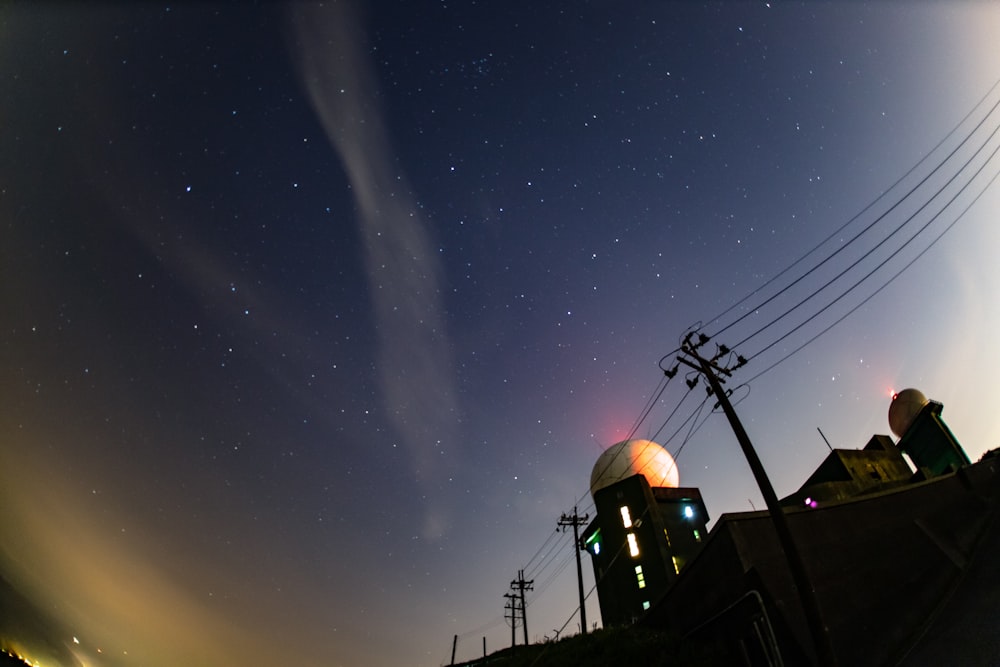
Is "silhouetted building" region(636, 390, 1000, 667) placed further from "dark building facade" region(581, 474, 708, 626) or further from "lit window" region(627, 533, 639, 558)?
"lit window" region(627, 533, 639, 558)

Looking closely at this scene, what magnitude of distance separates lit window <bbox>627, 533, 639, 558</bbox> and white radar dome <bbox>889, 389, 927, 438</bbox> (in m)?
22.0

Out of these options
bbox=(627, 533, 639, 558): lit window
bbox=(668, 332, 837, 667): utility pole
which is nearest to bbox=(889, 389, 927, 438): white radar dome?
bbox=(627, 533, 639, 558): lit window

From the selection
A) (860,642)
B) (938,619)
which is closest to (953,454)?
(938,619)

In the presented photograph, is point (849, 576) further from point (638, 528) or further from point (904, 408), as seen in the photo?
point (904, 408)

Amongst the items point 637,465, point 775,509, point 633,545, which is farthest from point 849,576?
point 637,465

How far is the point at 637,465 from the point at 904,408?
21.2 meters

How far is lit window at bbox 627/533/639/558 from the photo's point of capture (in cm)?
3566

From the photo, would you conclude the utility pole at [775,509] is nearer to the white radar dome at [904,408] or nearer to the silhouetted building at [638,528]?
the silhouetted building at [638,528]

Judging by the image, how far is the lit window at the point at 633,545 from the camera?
35.7 m

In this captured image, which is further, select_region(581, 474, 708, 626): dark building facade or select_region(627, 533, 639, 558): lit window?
select_region(627, 533, 639, 558): lit window

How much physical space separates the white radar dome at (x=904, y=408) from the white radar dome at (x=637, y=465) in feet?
56.2

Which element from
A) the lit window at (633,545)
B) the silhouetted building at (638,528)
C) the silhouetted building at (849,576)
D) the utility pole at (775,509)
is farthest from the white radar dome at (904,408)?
the utility pole at (775,509)

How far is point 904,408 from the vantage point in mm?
36438

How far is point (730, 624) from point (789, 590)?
8.07 feet
